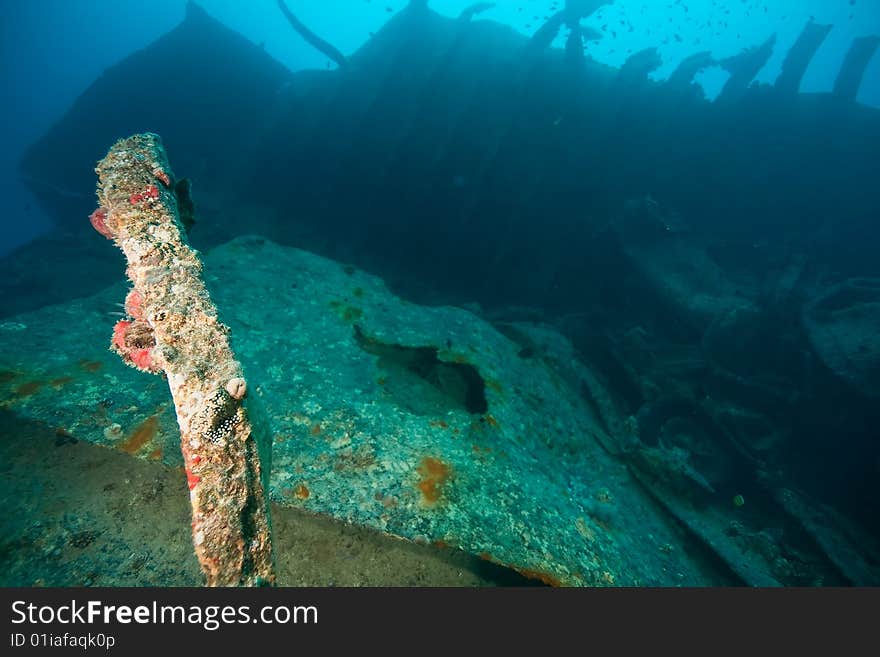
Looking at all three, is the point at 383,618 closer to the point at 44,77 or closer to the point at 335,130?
the point at 335,130

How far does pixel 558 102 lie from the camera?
36.4 feet

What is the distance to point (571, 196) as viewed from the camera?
37.5 ft

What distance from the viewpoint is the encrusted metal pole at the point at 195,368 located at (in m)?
1.79

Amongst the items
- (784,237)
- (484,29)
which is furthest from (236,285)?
(784,237)

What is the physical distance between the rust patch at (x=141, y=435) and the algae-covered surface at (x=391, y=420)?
10mm

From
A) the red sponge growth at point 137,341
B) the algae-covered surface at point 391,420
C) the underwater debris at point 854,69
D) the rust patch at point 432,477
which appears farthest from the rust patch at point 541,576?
the underwater debris at point 854,69

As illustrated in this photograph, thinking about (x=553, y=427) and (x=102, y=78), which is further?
(x=102, y=78)

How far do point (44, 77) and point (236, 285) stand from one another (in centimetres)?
16480

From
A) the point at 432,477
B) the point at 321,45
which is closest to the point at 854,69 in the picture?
the point at 432,477

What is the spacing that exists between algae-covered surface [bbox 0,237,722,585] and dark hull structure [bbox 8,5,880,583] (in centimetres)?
282

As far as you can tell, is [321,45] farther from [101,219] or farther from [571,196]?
[101,219]

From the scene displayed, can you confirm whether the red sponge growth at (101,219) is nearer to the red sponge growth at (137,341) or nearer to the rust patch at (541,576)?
the red sponge growth at (137,341)

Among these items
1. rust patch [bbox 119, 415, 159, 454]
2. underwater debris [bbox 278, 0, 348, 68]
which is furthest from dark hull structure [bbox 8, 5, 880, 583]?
rust patch [bbox 119, 415, 159, 454]

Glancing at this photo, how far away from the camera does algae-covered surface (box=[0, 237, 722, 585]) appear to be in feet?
9.80
